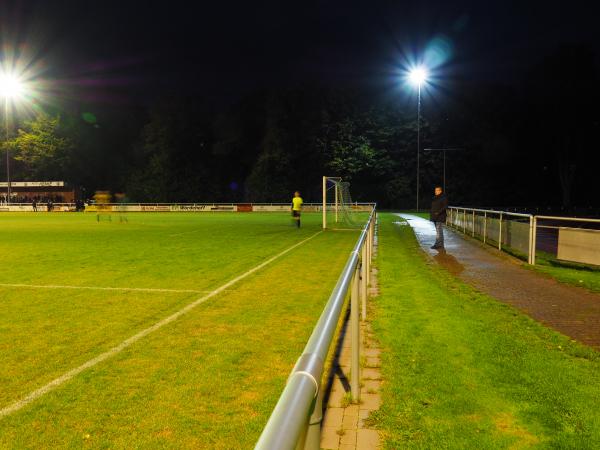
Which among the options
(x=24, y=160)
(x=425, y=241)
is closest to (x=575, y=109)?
(x=425, y=241)

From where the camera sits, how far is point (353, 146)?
225 ft

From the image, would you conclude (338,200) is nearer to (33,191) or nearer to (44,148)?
(33,191)

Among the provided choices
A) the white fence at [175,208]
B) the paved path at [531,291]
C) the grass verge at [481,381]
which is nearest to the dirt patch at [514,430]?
the grass verge at [481,381]

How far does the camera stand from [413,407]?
12.5 ft

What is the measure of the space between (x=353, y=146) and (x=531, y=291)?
61.3 metres

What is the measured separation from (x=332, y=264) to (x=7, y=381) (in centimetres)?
832

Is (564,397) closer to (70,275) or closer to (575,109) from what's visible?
(70,275)

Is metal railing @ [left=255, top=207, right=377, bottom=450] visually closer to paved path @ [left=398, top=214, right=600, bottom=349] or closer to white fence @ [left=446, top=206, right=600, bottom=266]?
paved path @ [left=398, top=214, right=600, bottom=349]

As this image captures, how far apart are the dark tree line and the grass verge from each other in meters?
58.6

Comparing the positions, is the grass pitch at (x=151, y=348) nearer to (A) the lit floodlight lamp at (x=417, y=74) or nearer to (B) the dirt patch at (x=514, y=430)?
(B) the dirt patch at (x=514, y=430)

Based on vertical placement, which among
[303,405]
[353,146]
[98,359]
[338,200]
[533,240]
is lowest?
[98,359]

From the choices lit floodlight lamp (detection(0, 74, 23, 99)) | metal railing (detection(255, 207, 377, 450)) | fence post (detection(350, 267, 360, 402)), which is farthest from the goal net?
lit floodlight lamp (detection(0, 74, 23, 99))

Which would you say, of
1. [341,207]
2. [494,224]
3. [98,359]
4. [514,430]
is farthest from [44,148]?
[514,430]

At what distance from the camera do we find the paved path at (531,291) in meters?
6.41
